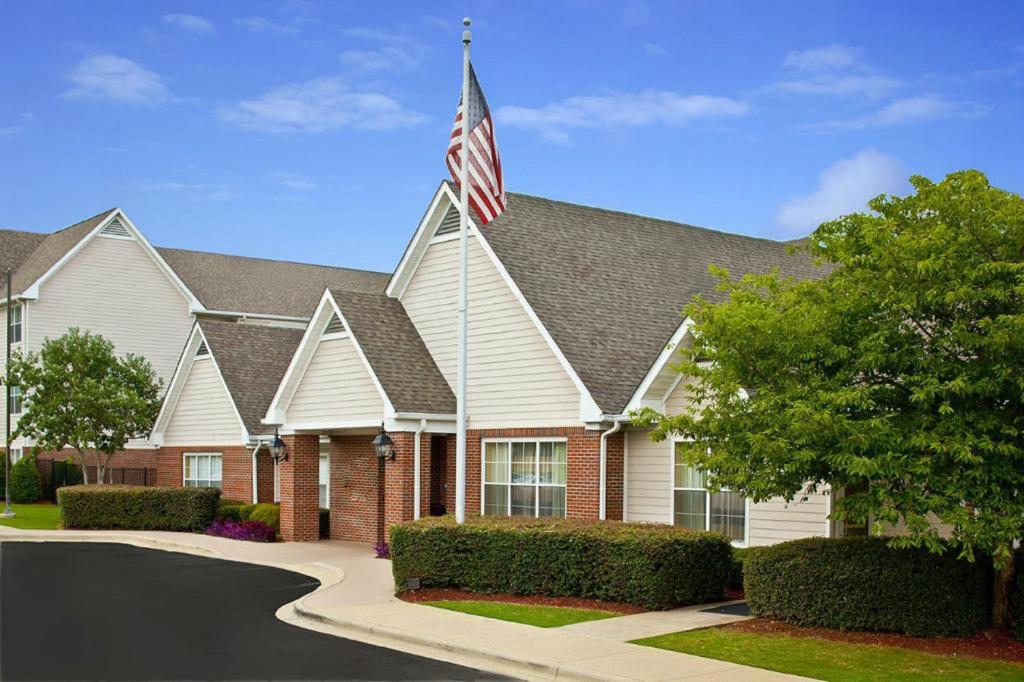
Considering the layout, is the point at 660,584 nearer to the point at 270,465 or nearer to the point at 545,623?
the point at 545,623

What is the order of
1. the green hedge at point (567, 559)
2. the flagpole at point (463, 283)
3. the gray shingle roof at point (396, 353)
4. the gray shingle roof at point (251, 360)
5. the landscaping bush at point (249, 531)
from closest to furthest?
1. the green hedge at point (567, 559)
2. the flagpole at point (463, 283)
3. the gray shingle roof at point (396, 353)
4. the landscaping bush at point (249, 531)
5. the gray shingle roof at point (251, 360)

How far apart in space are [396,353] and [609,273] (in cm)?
547

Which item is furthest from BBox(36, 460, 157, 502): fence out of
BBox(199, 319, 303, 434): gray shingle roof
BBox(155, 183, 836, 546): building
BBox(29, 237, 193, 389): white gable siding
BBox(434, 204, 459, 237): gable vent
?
BBox(434, 204, 459, 237): gable vent

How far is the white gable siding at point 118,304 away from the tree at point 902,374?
40.5 meters

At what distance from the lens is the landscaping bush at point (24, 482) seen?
46969 millimetres

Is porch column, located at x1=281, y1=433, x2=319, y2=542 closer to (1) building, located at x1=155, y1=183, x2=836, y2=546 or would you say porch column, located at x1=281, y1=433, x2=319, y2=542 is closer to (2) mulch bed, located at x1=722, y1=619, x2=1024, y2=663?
(1) building, located at x1=155, y1=183, x2=836, y2=546

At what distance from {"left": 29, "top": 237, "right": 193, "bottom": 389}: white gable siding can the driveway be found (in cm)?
2657

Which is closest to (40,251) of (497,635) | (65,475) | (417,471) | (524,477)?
(65,475)

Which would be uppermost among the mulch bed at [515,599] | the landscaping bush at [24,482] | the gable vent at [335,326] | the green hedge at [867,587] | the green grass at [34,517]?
the gable vent at [335,326]

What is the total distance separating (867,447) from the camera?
533 inches

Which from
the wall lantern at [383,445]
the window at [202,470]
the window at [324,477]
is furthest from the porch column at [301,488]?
the window at [202,470]

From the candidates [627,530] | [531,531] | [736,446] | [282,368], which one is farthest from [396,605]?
[282,368]

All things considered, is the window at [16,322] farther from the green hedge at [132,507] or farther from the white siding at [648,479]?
the white siding at [648,479]

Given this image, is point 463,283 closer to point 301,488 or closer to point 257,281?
point 301,488
